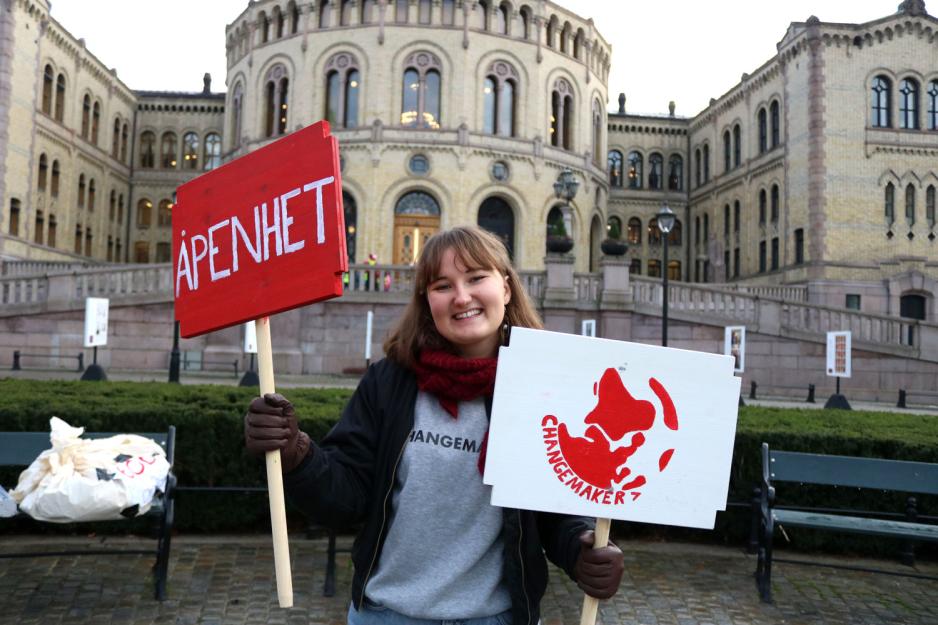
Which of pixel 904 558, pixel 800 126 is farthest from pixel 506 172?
pixel 904 558

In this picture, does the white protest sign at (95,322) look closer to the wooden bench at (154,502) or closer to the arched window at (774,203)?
the wooden bench at (154,502)

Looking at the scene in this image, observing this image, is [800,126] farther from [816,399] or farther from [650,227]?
[816,399]

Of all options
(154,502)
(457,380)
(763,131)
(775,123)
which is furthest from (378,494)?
(763,131)

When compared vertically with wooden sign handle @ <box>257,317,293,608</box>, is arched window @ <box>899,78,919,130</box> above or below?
above

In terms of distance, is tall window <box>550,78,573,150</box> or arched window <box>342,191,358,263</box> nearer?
arched window <box>342,191,358,263</box>

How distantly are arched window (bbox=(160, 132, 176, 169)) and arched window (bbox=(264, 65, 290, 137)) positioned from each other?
16034 millimetres

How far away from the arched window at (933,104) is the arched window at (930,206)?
3326 mm

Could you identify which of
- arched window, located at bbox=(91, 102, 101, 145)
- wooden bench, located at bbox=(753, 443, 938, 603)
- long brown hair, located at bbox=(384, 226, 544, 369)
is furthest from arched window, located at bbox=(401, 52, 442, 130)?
long brown hair, located at bbox=(384, 226, 544, 369)

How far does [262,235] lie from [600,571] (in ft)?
5.25

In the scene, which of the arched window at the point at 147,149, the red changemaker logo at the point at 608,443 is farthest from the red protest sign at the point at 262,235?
the arched window at the point at 147,149

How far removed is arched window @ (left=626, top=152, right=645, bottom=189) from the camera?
52.2 meters

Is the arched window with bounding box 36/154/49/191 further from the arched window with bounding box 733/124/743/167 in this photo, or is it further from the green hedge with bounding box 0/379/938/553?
the arched window with bounding box 733/124/743/167

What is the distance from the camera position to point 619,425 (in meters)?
2.31

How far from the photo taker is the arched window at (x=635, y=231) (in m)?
51.7
